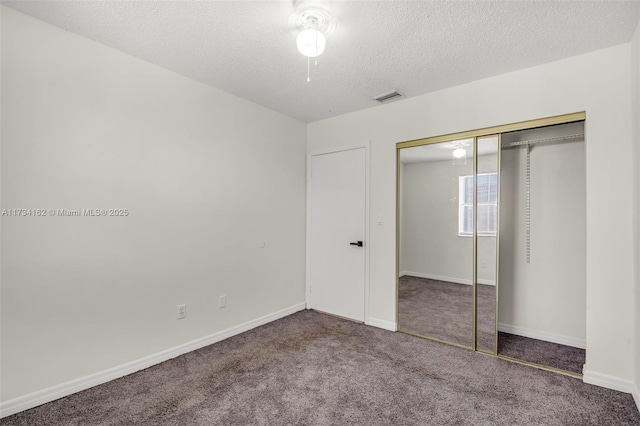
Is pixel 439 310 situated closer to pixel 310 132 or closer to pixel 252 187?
pixel 252 187

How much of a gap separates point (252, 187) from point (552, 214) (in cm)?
306

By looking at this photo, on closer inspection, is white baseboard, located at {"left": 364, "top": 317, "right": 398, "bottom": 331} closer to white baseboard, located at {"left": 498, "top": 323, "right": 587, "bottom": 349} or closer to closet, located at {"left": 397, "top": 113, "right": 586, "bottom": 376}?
closet, located at {"left": 397, "top": 113, "right": 586, "bottom": 376}

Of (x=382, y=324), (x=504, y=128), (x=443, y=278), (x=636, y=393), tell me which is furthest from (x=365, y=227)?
(x=636, y=393)

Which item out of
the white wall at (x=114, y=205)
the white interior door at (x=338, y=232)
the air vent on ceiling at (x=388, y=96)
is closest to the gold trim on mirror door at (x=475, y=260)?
the air vent on ceiling at (x=388, y=96)

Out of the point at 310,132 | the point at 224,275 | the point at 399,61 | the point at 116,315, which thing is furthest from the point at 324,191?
the point at 116,315

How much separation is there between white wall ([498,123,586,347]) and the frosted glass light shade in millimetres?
1969

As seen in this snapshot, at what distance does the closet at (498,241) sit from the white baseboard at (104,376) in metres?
1.93

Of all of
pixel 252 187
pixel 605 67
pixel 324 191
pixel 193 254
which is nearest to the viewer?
pixel 605 67

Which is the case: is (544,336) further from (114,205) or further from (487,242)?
(114,205)

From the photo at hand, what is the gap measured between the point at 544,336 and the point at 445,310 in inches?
37.7

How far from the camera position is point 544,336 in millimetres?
3031

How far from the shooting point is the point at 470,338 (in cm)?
294

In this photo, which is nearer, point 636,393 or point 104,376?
point 636,393

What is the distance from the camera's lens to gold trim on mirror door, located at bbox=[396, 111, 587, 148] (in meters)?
2.45
